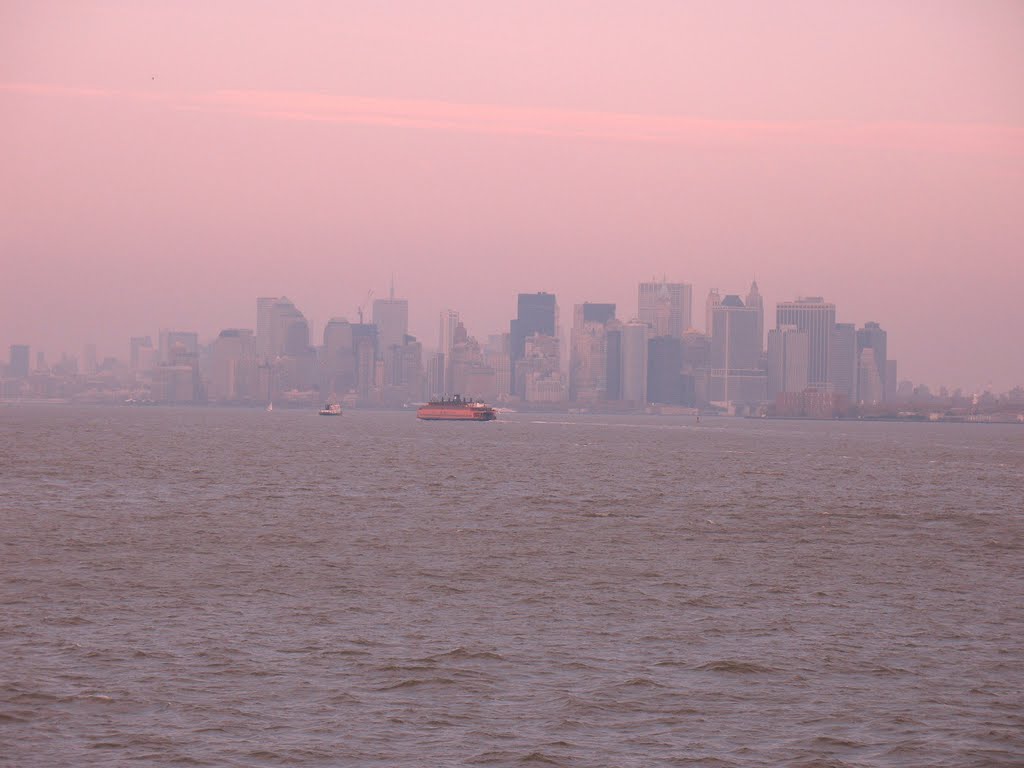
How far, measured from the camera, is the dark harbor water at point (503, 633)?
27.1 metres

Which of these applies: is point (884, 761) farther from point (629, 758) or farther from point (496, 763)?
point (496, 763)

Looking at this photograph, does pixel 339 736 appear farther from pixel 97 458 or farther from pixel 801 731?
pixel 97 458

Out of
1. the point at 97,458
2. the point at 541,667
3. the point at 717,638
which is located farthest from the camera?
the point at 97,458

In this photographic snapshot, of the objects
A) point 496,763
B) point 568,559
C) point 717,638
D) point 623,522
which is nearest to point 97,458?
point 623,522

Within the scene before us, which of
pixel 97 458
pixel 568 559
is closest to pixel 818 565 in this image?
pixel 568 559

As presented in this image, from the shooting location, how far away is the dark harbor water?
2709 cm

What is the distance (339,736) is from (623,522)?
43760 millimetres

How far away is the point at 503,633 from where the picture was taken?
37344mm

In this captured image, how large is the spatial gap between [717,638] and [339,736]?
13.9 metres

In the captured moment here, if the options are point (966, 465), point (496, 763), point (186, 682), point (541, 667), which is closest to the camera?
point (496, 763)

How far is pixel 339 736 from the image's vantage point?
27.0 meters

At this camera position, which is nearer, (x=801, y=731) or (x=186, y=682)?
(x=801, y=731)

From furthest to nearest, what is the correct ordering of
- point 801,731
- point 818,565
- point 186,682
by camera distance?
point 818,565
point 186,682
point 801,731

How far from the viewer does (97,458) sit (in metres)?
125
